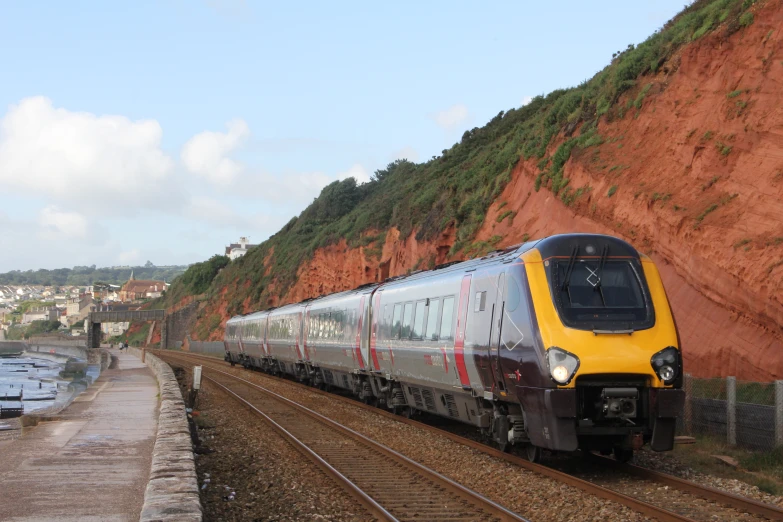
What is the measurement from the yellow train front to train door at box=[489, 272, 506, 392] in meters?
0.53

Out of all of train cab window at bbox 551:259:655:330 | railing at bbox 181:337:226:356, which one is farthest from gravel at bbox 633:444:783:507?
railing at bbox 181:337:226:356

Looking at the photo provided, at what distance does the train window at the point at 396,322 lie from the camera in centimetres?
1816

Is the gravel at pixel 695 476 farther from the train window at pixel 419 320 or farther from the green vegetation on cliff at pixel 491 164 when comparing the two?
the green vegetation on cliff at pixel 491 164

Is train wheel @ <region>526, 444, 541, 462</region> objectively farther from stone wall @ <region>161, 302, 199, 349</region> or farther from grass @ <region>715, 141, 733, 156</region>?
stone wall @ <region>161, 302, 199, 349</region>

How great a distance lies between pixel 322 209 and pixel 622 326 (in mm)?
76714

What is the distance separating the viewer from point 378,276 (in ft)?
172

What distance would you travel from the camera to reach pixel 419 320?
16.6m

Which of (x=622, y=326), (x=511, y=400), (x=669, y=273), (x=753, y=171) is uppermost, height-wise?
(x=753, y=171)

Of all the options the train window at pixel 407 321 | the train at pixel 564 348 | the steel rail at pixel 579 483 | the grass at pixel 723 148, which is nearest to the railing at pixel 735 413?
the train at pixel 564 348

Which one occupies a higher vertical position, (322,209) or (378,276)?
(322,209)

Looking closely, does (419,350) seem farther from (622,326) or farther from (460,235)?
(460,235)

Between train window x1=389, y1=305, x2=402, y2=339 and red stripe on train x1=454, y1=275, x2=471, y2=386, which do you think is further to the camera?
train window x1=389, y1=305, x2=402, y2=339

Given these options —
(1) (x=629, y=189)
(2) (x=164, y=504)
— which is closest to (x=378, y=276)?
(1) (x=629, y=189)

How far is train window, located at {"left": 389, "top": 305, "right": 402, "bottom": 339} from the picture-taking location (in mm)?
18156
